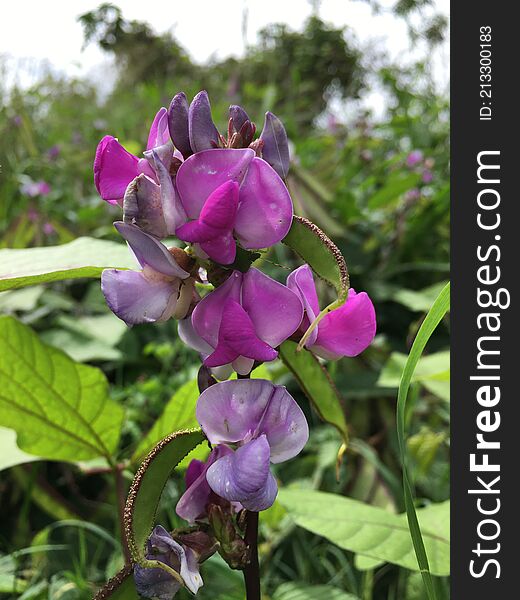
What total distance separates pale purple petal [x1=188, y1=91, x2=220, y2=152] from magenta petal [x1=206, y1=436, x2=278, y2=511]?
0.19 meters

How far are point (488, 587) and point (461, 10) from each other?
1.80 feet

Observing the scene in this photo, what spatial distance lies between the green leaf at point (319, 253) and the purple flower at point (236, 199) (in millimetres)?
11

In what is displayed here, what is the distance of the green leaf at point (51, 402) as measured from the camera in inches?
27.7

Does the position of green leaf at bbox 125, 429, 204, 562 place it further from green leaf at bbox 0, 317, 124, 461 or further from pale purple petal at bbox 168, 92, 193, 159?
green leaf at bbox 0, 317, 124, 461

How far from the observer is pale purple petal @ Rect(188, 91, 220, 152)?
1.44 feet

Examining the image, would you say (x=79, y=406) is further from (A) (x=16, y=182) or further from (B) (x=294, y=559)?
(A) (x=16, y=182)

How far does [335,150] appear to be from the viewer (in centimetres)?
268

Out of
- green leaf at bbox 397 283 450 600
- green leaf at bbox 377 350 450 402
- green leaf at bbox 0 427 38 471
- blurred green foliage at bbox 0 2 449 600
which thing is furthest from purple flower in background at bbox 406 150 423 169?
green leaf at bbox 397 283 450 600

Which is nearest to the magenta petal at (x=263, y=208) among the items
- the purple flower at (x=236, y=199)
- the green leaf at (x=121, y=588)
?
the purple flower at (x=236, y=199)

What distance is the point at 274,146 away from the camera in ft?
1.52

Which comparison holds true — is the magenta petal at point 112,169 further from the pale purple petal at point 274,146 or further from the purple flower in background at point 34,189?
the purple flower in background at point 34,189

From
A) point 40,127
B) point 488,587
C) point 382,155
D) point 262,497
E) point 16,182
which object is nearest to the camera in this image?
point 262,497

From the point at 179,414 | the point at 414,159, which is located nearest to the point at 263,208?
the point at 179,414

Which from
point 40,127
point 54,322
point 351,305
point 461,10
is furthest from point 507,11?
point 40,127
